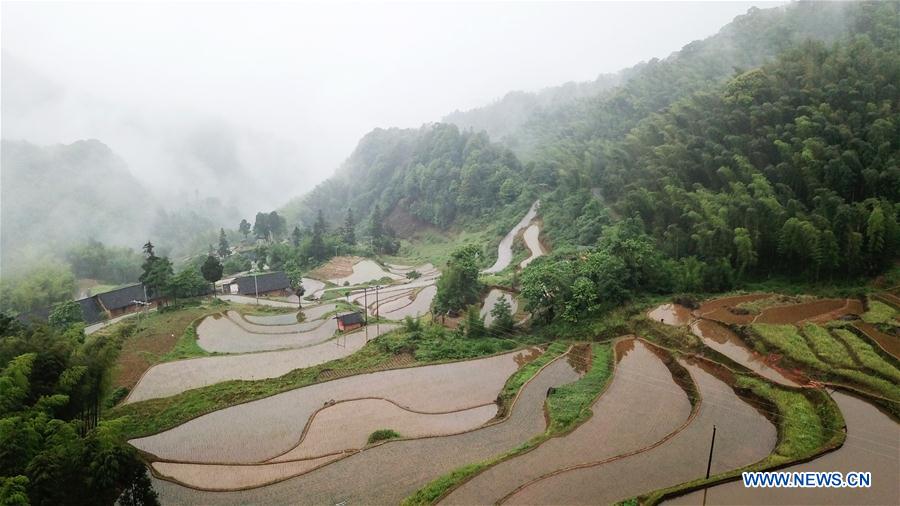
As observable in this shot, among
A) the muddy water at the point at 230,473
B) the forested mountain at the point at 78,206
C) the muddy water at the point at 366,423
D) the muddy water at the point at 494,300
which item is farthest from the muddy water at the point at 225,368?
the forested mountain at the point at 78,206

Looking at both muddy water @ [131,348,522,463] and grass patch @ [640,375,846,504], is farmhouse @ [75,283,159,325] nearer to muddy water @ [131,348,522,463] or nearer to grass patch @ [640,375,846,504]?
muddy water @ [131,348,522,463]

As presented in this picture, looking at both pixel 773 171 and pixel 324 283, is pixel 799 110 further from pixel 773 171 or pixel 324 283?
pixel 324 283

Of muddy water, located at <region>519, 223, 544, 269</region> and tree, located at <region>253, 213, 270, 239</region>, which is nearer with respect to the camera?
muddy water, located at <region>519, 223, 544, 269</region>

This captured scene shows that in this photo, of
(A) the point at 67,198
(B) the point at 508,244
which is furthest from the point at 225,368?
(A) the point at 67,198

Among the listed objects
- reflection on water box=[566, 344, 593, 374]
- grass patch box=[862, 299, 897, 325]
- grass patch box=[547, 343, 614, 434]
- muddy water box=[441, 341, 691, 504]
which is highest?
grass patch box=[862, 299, 897, 325]

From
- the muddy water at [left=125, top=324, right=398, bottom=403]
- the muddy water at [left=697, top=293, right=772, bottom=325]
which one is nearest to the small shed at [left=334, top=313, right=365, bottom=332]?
the muddy water at [left=125, top=324, right=398, bottom=403]

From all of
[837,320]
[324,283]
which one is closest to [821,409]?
[837,320]
